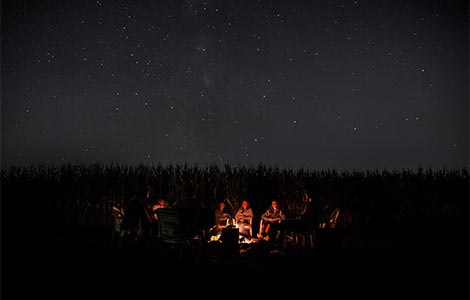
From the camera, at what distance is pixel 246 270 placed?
7.10 meters

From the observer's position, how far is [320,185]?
16844 millimetres

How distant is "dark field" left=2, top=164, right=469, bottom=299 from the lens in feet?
19.7

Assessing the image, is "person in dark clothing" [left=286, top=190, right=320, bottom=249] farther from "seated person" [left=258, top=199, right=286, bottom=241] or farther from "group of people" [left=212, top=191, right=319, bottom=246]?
"seated person" [left=258, top=199, right=286, bottom=241]

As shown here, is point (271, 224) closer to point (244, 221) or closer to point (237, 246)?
point (244, 221)

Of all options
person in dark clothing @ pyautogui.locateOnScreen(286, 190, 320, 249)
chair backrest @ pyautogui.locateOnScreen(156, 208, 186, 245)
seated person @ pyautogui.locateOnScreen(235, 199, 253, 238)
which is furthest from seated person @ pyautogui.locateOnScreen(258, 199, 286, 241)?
chair backrest @ pyautogui.locateOnScreen(156, 208, 186, 245)

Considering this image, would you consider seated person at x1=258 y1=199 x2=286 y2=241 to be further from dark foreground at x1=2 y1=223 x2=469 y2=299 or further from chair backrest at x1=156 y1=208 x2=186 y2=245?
chair backrest at x1=156 y1=208 x2=186 y2=245

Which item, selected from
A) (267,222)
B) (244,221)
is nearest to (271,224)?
(267,222)

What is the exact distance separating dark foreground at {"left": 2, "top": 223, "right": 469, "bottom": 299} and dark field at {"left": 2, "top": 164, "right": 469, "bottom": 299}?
0.06ft

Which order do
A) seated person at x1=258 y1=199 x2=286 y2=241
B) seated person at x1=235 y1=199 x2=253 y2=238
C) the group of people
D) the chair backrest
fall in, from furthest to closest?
seated person at x1=258 y1=199 x2=286 y2=241 < seated person at x1=235 y1=199 x2=253 y2=238 < the group of people < the chair backrest

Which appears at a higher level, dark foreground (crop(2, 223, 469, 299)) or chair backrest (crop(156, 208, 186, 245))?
chair backrest (crop(156, 208, 186, 245))

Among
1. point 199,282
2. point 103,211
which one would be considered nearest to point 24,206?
point 103,211

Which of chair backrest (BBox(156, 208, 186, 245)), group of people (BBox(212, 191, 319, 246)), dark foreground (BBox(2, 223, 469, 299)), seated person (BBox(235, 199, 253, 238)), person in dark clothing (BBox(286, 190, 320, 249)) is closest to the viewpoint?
dark foreground (BBox(2, 223, 469, 299))

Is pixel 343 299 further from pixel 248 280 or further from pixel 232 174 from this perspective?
pixel 232 174

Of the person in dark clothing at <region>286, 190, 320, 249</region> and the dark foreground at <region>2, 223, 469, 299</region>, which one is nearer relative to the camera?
the dark foreground at <region>2, 223, 469, 299</region>
